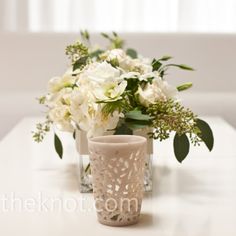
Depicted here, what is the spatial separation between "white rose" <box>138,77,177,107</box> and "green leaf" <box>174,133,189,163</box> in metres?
0.08

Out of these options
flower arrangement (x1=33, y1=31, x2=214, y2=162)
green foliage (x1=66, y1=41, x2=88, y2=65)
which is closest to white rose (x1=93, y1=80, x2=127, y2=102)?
flower arrangement (x1=33, y1=31, x2=214, y2=162)

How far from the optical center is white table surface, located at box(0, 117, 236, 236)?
2.77 ft

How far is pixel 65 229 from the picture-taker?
32.9 inches

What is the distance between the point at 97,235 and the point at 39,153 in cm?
69

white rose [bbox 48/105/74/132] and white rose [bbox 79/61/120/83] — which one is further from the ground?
white rose [bbox 79/61/120/83]

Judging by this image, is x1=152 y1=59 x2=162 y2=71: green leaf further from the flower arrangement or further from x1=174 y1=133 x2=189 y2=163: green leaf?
x1=174 y1=133 x2=189 y2=163: green leaf

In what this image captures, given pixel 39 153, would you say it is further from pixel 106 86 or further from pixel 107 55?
pixel 106 86

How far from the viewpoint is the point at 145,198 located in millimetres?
1018

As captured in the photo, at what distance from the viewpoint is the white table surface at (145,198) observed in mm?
844

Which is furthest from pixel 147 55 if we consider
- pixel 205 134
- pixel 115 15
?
pixel 205 134

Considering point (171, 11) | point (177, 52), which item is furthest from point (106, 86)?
point (171, 11)

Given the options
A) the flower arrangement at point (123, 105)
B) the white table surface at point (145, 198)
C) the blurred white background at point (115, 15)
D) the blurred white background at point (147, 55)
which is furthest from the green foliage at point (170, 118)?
the blurred white background at point (115, 15)

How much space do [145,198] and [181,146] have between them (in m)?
0.12

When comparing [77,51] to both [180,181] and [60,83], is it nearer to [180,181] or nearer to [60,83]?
[60,83]
